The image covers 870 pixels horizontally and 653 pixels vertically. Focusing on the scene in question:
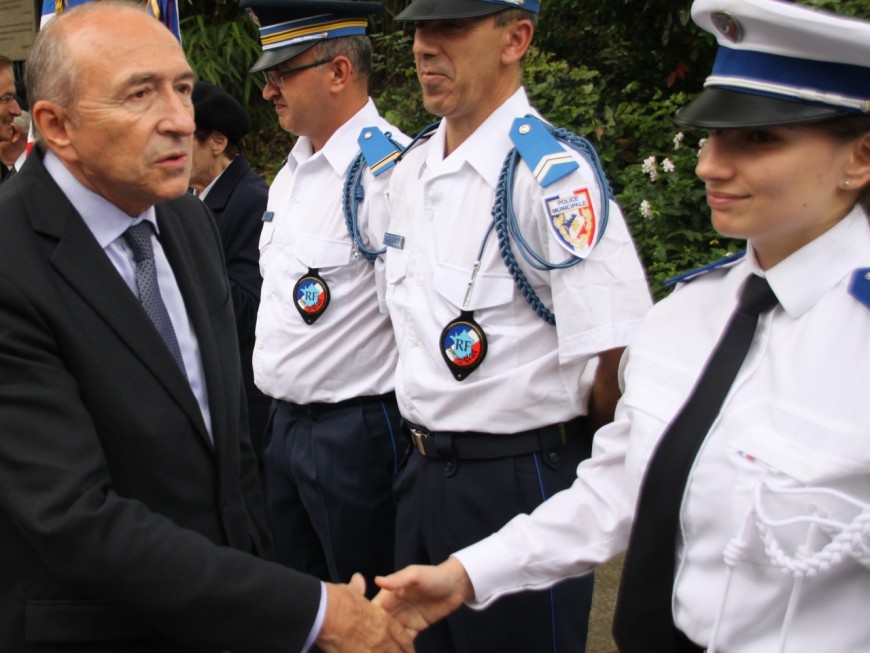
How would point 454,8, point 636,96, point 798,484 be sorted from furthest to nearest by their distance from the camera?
point 636,96 → point 454,8 → point 798,484

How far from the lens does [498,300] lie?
265cm

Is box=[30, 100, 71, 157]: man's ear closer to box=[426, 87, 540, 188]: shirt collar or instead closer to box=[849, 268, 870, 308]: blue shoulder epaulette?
box=[426, 87, 540, 188]: shirt collar

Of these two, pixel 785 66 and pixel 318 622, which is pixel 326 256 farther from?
pixel 785 66

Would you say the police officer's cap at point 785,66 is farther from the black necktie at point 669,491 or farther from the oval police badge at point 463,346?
the oval police badge at point 463,346

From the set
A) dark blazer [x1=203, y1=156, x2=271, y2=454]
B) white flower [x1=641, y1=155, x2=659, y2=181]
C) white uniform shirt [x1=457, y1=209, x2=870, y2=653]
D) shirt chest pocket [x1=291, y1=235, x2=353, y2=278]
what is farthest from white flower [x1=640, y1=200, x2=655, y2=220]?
white uniform shirt [x1=457, y1=209, x2=870, y2=653]

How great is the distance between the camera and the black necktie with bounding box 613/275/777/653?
1675 mm

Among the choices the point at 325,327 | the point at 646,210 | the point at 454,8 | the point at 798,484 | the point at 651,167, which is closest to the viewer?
the point at 798,484

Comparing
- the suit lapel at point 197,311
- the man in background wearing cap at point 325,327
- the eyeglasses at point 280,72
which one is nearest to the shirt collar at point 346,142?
the man in background wearing cap at point 325,327

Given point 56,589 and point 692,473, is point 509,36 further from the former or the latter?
point 56,589

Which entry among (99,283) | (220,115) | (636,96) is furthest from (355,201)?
(636,96)

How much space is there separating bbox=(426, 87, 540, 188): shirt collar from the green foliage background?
1979 mm

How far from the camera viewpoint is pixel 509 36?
283cm

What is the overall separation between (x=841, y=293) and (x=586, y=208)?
1.01 meters

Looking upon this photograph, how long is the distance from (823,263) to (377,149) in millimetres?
2037
